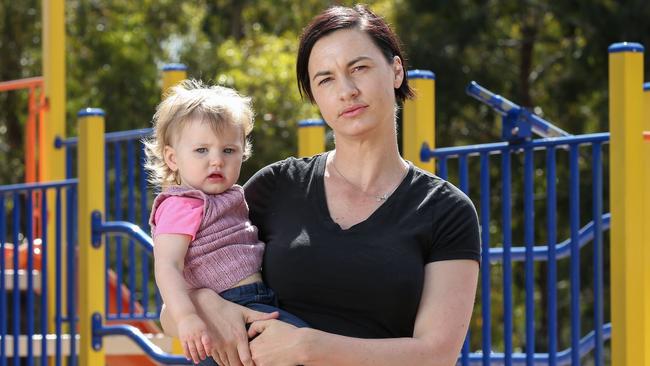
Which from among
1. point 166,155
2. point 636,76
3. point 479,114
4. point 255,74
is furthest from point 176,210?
point 479,114

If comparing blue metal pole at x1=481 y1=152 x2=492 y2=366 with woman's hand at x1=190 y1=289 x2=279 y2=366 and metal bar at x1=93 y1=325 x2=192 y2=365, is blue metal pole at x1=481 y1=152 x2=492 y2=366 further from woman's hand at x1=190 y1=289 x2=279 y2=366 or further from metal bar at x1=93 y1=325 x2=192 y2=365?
woman's hand at x1=190 y1=289 x2=279 y2=366

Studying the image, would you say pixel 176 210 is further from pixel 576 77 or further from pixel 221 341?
pixel 576 77

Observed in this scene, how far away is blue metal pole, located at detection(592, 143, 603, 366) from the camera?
452cm

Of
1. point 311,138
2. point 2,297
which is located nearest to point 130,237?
point 2,297

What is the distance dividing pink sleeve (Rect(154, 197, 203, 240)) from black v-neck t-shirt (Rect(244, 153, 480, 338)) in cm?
19

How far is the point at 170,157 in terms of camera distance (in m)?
2.99

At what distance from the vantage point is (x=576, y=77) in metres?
15.3

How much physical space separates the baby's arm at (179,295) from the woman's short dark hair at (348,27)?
0.47 metres

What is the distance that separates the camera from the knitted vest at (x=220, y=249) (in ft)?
9.30

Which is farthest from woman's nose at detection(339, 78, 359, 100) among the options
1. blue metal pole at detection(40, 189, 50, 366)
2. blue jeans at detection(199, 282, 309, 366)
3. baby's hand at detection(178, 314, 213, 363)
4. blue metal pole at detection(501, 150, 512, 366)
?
blue metal pole at detection(40, 189, 50, 366)

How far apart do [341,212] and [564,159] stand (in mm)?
11813

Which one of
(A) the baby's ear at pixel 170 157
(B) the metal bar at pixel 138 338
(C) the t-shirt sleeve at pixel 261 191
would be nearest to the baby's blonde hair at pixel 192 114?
(A) the baby's ear at pixel 170 157

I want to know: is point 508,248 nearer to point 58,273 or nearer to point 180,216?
point 180,216

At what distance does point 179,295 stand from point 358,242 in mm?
399
